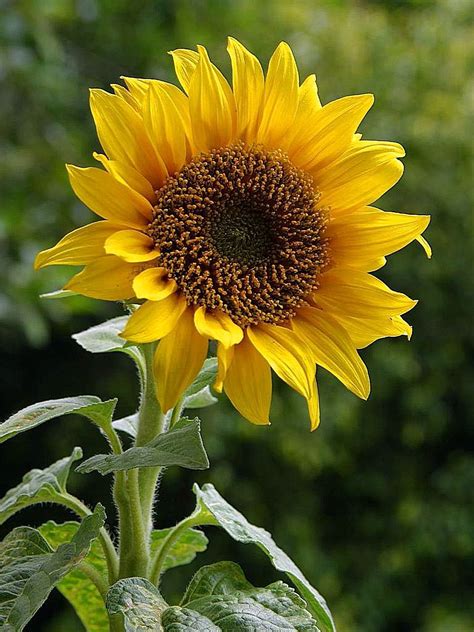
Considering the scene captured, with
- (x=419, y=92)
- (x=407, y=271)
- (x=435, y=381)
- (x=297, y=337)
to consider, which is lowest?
(x=435, y=381)

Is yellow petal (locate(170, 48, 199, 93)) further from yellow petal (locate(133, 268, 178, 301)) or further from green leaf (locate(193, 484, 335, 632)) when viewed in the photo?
green leaf (locate(193, 484, 335, 632))

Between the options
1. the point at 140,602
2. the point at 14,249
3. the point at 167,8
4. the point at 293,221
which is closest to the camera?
the point at 140,602

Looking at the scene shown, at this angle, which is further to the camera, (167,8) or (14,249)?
(167,8)

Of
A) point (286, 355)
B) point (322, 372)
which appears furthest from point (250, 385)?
point (322, 372)

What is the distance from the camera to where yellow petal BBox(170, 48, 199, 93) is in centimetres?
61

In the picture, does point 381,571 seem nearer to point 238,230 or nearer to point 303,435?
point 303,435

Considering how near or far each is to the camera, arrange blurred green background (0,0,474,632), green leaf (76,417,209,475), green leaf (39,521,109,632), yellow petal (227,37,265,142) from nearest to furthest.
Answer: green leaf (76,417,209,475) → yellow petal (227,37,265,142) → green leaf (39,521,109,632) → blurred green background (0,0,474,632)

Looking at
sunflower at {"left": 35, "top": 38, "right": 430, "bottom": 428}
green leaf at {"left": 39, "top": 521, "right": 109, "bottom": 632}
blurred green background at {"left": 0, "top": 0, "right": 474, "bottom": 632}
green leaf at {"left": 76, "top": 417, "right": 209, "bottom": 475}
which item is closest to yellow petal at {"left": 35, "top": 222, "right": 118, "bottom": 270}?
sunflower at {"left": 35, "top": 38, "right": 430, "bottom": 428}

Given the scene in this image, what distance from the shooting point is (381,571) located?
8.39 feet

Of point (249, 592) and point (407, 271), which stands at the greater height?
point (249, 592)

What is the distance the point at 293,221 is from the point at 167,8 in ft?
6.00

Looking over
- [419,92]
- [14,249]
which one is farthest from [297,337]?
[419,92]

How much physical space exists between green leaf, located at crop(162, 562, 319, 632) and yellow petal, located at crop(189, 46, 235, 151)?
10.3 inches

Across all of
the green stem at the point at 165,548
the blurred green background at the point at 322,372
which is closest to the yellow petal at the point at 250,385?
the green stem at the point at 165,548
